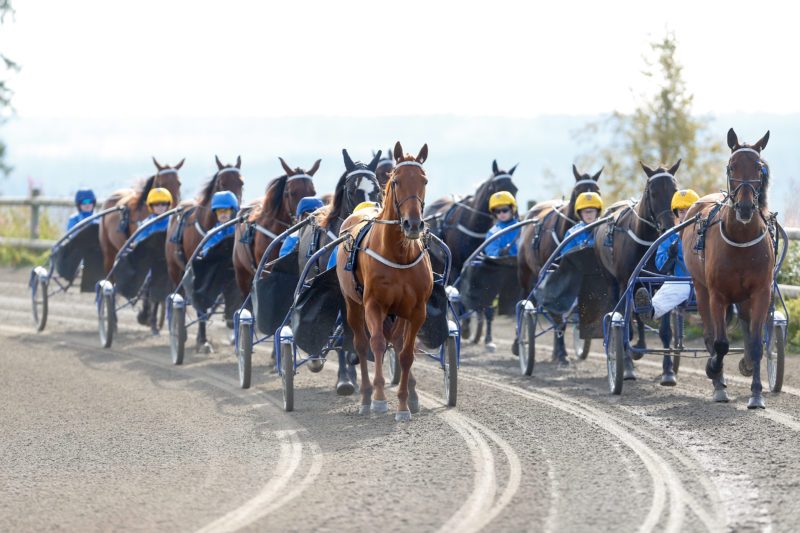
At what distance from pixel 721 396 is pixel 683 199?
196 centimetres

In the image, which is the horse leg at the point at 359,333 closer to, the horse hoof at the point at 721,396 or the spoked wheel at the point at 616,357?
the spoked wheel at the point at 616,357

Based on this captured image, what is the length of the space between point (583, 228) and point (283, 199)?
9.36 ft

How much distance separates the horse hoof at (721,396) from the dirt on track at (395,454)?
8.3 inches

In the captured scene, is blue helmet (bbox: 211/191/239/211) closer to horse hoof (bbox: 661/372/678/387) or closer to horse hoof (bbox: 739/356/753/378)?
horse hoof (bbox: 661/372/678/387)

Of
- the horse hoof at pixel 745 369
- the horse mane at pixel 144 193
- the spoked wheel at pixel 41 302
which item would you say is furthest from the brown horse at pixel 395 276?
the spoked wheel at pixel 41 302

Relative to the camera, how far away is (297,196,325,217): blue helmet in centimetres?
1214

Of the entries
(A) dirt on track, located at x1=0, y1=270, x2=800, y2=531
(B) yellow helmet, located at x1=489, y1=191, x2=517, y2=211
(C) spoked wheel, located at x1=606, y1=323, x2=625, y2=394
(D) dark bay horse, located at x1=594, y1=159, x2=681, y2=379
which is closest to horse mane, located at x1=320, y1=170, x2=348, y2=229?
(A) dirt on track, located at x1=0, y1=270, x2=800, y2=531

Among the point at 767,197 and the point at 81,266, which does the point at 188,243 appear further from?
the point at 767,197

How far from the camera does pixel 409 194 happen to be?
9180mm

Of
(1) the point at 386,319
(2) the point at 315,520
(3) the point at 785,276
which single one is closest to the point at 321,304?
(1) the point at 386,319

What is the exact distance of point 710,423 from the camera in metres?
9.41

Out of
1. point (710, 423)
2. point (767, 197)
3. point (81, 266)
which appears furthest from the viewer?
point (81, 266)

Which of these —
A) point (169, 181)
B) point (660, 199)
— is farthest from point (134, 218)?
point (660, 199)

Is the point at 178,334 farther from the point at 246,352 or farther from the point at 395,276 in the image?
the point at 395,276
